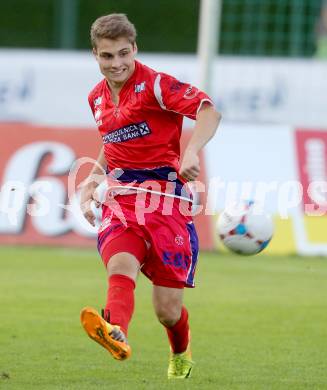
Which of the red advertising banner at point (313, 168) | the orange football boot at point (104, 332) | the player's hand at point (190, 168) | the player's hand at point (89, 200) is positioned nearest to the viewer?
the orange football boot at point (104, 332)

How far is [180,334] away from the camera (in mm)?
7375

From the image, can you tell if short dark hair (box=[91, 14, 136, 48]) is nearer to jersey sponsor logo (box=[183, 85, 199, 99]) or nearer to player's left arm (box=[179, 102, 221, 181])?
jersey sponsor logo (box=[183, 85, 199, 99])

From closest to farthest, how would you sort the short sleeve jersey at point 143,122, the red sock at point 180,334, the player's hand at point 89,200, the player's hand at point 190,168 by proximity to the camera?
1. the player's hand at point 190,168
2. the short sleeve jersey at point 143,122
3. the red sock at point 180,334
4. the player's hand at point 89,200

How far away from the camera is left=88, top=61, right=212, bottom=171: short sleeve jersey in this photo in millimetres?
7074

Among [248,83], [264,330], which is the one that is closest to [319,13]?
[248,83]

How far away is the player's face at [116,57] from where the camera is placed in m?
6.86

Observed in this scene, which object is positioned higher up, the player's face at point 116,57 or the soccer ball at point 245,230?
the player's face at point 116,57

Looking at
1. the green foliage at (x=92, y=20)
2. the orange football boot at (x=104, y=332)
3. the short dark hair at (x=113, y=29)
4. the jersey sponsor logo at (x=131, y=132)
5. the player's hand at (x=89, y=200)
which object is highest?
the short dark hair at (x=113, y=29)

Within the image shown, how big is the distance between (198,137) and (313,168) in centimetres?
908

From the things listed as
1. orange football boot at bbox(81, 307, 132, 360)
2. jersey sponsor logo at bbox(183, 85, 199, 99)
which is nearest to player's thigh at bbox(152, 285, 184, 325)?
orange football boot at bbox(81, 307, 132, 360)

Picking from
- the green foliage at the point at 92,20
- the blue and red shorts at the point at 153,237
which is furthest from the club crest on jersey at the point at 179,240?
the green foliage at the point at 92,20

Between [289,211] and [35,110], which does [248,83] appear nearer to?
[35,110]

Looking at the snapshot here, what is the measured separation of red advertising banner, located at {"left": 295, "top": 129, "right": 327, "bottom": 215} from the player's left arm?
8.55m

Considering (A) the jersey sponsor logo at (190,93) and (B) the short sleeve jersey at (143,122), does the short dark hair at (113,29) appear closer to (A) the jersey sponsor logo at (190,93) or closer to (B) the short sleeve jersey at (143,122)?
(B) the short sleeve jersey at (143,122)
